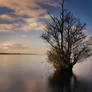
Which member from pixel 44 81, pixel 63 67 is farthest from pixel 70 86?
pixel 63 67

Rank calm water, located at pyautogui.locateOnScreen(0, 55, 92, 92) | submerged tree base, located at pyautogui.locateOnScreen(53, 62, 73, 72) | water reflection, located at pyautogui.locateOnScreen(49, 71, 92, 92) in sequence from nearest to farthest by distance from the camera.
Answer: water reflection, located at pyautogui.locateOnScreen(49, 71, 92, 92), calm water, located at pyautogui.locateOnScreen(0, 55, 92, 92), submerged tree base, located at pyautogui.locateOnScreen(53, 62, 73, 72)

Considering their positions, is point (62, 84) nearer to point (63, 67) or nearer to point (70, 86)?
point (70, 86)

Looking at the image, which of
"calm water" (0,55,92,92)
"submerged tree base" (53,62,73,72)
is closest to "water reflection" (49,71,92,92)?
"calm water" (0,55,92,92)

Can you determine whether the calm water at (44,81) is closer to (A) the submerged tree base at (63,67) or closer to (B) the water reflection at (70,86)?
(B) the water reflection at (70,86)

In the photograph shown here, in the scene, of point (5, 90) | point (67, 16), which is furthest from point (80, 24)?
point (5, 90)

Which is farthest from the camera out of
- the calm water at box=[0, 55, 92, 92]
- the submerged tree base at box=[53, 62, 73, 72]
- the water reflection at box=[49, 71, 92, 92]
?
the submerged tree base at box=[53, 62, 73, 72]

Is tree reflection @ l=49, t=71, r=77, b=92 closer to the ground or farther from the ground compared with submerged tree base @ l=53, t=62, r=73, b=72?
closer to the ground

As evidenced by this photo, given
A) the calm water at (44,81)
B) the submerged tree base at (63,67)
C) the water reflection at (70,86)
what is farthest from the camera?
the submerged tree base at (63,67)

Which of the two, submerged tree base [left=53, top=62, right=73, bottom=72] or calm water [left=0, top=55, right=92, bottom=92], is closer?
calm water [left=0, top=55, right=92, bottom=92]

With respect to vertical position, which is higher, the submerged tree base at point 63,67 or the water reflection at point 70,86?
the submerged tree base at point 63,67

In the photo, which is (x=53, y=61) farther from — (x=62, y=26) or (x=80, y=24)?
(x=80, y=24)

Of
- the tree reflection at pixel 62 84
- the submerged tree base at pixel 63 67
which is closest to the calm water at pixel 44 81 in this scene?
the tree reflection at pixel 62 84

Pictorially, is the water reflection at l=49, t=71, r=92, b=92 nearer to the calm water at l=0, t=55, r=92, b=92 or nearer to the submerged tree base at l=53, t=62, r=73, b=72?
the calm water at l=0, t=55, r=92, b=92

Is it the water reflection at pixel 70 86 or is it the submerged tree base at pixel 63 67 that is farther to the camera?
the submerged tree base at pixel 63 67
